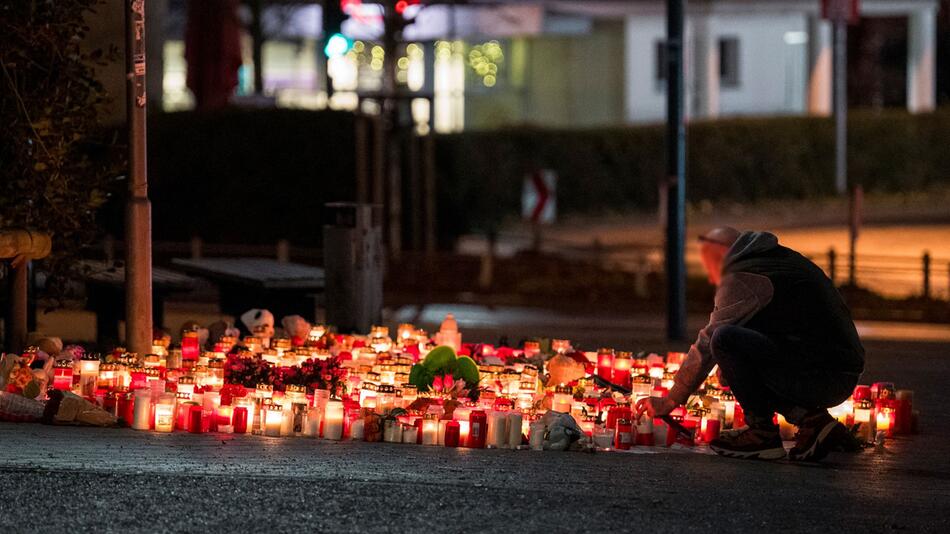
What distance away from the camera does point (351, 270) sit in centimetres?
1457

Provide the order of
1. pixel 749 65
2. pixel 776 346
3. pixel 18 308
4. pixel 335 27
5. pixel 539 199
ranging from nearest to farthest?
pixel 776 346 < pixel 18 308 < pixel 335 27 < pixel 539 199 < pixel 749 65

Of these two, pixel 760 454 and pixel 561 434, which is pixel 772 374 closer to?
pixel 760 454

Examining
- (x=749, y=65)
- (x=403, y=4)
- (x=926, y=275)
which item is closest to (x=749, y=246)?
(x=403, y=4)

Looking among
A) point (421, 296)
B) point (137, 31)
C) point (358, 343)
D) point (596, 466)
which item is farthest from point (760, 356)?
point (421, 296)

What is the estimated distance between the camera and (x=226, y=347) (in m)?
12.1

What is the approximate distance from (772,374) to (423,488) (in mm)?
2148

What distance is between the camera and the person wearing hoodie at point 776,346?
367 inches

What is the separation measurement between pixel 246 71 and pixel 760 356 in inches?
1729

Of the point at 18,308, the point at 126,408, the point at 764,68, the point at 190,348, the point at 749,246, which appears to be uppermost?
the point at 764,68

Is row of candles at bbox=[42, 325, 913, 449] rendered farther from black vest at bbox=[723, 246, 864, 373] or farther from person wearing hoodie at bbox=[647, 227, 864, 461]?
black vest at bbox=[723, 246, 864, 373]

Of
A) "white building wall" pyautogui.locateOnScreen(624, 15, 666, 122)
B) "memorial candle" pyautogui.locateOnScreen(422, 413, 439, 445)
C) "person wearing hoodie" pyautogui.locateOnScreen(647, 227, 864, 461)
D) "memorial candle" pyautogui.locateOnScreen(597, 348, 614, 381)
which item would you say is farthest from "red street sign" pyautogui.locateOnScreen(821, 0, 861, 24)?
"memorial candle" pyautogui.locateOnScreen(422, 413, 439, 445)

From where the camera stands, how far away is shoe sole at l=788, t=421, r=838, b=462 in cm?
942

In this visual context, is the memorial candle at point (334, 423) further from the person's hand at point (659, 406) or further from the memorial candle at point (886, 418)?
the memorial candle at point (886, 418)

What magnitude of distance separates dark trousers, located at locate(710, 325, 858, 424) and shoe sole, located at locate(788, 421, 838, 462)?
123 mm
